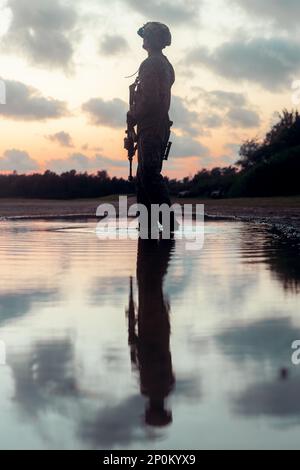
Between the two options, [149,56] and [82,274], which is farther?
[149,56]

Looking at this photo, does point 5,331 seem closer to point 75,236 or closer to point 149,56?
point 75,236

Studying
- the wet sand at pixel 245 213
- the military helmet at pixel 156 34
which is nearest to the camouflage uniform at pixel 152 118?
the military helmet at pixel 156 34

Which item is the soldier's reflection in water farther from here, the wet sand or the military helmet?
the military helmet

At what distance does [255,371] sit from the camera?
3193 millimetres

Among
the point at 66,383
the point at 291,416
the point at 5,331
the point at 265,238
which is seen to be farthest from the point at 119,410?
the point at 265,238

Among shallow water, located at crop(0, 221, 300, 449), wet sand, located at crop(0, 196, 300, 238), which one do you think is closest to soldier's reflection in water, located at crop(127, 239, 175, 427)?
shallow water, located at crop(0, 221, 300, 449)

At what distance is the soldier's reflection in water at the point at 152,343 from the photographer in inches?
109

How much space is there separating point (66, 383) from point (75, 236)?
979 cm

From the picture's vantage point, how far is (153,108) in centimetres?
1448

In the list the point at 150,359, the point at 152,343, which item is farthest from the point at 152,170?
the point at 150,359

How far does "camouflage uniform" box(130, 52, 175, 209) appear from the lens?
47.2ft

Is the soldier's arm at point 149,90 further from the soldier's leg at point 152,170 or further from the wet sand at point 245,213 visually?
the wet sand at point 245,213

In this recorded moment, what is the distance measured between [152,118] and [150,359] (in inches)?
452
